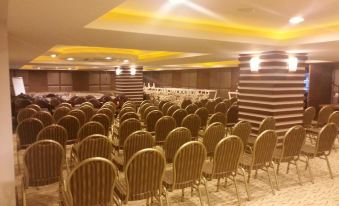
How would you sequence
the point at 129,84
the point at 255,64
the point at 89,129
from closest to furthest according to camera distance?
the point at 89,129 → the point at 255,64 → the point at 129,84

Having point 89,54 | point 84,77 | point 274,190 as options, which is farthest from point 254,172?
point 84,77

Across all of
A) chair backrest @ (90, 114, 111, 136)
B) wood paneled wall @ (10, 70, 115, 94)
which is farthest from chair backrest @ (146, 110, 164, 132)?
wood paneled wall @ (10, 70, 115, 94)

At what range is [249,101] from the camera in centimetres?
780

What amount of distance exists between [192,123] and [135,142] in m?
2.27

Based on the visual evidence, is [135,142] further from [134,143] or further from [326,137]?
[326,137]

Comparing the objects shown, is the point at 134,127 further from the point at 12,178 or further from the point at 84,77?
the point at 84,77

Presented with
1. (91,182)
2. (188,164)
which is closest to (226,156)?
(188,164)

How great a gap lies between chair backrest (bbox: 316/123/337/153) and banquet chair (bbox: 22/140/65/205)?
4.22 meters

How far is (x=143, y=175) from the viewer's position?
3090 mm

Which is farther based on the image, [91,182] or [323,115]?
[323,115]

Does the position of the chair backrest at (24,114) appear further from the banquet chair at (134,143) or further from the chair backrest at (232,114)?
the chair backrest at (232,114)

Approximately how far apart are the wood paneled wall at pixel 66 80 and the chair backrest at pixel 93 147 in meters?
19.3

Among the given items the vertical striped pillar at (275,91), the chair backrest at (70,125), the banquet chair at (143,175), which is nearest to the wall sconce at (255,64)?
the vertical striped pillar at (275,91)

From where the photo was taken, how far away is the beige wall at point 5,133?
3672 mm
